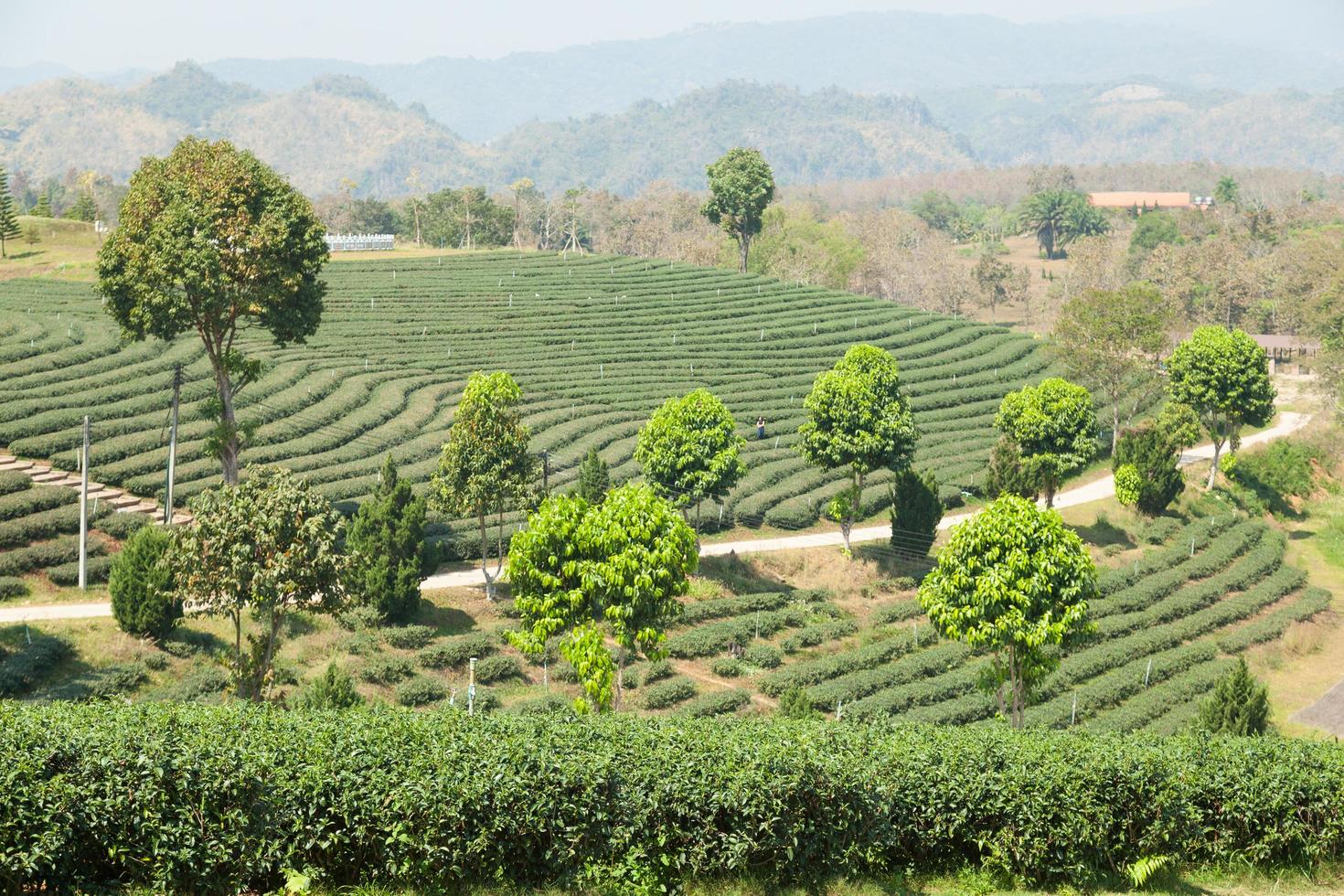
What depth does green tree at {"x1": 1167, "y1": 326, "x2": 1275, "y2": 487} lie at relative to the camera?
66375 mm

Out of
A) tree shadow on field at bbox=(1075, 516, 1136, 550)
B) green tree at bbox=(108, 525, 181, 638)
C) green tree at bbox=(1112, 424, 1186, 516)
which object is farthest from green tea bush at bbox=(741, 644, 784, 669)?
green tree at bbox=(1112, 424, 1186, 516)

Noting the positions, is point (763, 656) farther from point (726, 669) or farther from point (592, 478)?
point (592, 478)

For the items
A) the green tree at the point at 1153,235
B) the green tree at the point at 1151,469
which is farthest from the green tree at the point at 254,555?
the green tree at the point at 1153,235

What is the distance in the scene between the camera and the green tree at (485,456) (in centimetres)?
4397

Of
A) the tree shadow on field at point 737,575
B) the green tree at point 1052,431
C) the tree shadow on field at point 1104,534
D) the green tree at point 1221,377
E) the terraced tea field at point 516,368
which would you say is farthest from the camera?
the green tree at point 1221,377

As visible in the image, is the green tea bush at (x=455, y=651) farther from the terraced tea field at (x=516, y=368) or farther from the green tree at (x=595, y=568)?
the terraced tea field at (x=516, y=368)

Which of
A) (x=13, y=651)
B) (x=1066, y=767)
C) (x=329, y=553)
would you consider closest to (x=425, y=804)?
(x=1066, y=767)

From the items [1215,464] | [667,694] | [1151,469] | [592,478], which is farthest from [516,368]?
[667,694]

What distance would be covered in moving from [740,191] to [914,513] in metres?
63.7

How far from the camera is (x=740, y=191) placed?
111875mm

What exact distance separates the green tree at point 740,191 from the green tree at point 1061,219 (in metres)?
90.9

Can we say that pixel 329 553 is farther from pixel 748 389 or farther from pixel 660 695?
pixel 748 389

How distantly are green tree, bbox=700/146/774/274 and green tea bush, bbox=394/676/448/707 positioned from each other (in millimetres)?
76834

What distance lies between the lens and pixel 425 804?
2022 centimetres
